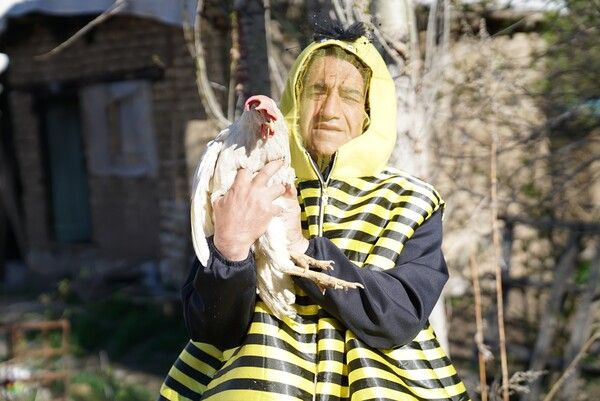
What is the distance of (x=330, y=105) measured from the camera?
246 cm

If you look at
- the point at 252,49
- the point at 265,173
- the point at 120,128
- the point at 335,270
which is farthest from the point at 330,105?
the point at 120,128

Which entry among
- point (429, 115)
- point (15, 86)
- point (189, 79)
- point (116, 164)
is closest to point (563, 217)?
point (429, 115)

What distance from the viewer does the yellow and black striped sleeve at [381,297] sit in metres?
2.25

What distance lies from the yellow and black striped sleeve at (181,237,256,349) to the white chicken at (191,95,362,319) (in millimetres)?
33

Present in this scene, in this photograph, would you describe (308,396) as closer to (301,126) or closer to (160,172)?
(301,126)

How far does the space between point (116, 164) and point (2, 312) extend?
1822 millimetres

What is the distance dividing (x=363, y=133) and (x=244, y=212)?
43 cm

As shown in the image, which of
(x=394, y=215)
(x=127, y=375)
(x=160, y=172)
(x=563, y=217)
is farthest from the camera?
(x=160, y=172)

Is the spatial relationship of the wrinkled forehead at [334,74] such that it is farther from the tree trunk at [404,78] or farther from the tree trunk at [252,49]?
the tree trunk at [252,49]

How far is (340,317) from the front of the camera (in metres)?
2.27

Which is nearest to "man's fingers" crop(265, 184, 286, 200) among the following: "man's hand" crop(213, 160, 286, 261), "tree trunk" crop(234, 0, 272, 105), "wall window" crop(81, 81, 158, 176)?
"man's hand" crop(213, 160, 286, 261)

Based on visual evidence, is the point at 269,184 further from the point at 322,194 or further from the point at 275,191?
the point at 322,194

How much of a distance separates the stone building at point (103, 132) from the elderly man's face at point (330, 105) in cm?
522

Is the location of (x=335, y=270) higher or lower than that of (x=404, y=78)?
lower
